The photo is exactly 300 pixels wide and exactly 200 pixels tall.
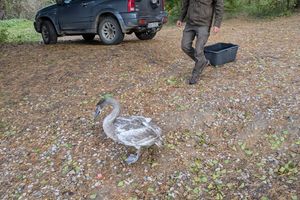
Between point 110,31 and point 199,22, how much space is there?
13.7ft

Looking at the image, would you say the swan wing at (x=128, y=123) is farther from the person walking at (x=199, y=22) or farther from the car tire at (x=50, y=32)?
the car tire at (x=50, y=32)

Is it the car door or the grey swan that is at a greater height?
the car door

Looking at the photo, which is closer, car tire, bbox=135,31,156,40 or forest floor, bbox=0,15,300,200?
forest floor, bbox=0,15,300,200

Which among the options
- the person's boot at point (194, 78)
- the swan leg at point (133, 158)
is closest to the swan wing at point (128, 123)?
the swan leg at point (133, 158)

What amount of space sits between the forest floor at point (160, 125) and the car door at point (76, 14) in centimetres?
204

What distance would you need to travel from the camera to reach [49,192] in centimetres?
458

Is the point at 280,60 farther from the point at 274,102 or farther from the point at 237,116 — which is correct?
the point at 237,116

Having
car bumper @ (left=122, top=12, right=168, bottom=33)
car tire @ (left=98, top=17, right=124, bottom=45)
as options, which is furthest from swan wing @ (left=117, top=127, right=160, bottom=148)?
car tire @ (left=98, top=17, right=124, bottom=45)

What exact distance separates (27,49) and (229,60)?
5.52 meters

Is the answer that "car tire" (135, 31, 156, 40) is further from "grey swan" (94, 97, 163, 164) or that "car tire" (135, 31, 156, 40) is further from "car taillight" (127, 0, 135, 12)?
"grey swan" (94, 97, 163, 164)

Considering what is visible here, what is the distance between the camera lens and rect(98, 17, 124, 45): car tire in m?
9.84

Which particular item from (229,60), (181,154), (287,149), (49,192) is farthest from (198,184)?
(229,60)

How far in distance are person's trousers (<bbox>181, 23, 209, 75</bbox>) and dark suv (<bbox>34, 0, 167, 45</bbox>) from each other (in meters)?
3.31

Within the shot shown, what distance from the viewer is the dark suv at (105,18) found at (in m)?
9.64
